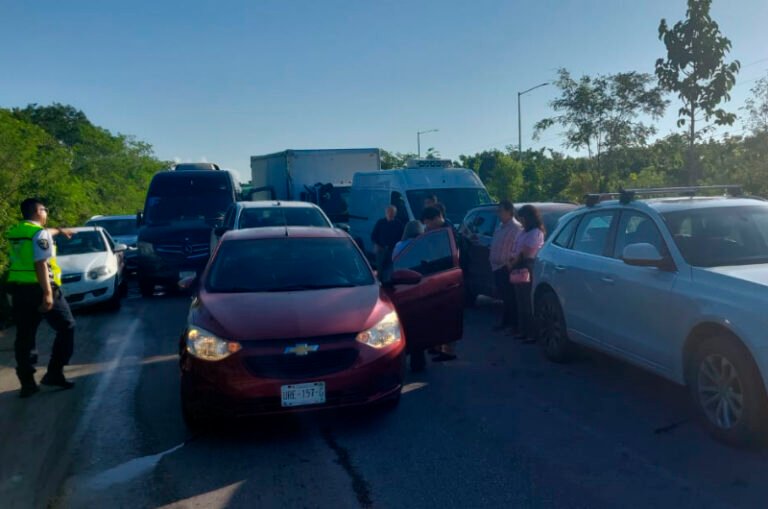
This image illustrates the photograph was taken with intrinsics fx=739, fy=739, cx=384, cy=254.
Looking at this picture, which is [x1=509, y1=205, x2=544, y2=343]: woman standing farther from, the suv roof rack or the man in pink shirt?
the suv roof rack

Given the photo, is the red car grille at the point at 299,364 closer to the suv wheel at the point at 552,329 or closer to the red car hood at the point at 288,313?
the red car hood at the point at 288,313

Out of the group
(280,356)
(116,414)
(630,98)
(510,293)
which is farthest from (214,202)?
(630,98)

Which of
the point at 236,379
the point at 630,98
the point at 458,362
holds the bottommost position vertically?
the point at 458,362

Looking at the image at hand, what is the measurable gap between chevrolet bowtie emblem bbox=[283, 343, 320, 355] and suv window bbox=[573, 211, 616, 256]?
127 inches

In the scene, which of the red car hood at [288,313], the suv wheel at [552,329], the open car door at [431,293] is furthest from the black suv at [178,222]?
the red car hood at [288,313]

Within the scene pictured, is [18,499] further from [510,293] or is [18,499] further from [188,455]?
[510,293]

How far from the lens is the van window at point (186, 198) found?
15.8m

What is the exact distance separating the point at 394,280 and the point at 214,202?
402 inches

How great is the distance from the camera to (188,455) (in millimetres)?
5473

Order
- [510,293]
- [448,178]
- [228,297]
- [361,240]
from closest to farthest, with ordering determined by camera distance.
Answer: [228,297]
[510,293]
[448,178]
[361,240]

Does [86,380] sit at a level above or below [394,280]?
below

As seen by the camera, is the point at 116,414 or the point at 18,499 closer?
the point at 18,499

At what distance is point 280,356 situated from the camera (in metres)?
5.49

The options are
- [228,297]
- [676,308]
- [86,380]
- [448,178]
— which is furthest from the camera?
[448,178]
